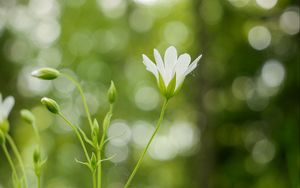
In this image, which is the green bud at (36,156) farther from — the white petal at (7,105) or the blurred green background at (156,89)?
the blurred green background at (156,89)

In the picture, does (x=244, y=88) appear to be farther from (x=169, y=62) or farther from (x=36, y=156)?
(x=36, y=156)

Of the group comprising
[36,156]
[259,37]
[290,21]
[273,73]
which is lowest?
[273,73]

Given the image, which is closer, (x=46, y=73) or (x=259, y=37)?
(x=46, y=73)

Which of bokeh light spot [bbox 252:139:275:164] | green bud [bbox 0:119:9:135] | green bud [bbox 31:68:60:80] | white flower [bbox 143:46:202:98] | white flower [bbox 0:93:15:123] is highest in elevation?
white flower [bbox 143:46:202:98]

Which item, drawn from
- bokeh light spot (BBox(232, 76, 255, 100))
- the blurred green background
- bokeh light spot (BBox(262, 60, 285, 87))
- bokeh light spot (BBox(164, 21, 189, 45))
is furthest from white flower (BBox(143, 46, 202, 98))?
bokeh light spot (BBox(164, 21, 189, 45))

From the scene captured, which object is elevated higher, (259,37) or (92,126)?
(92,126)

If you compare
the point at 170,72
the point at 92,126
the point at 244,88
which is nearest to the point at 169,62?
the point at 170,72

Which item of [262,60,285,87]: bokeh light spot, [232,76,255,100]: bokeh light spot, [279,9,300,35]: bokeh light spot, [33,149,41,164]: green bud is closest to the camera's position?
[33,149,41,164]: green bud

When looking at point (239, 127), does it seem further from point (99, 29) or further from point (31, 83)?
point (31, 83)

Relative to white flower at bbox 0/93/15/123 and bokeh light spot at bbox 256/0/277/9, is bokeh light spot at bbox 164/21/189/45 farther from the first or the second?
white flower at bbox 0/93/15/123
